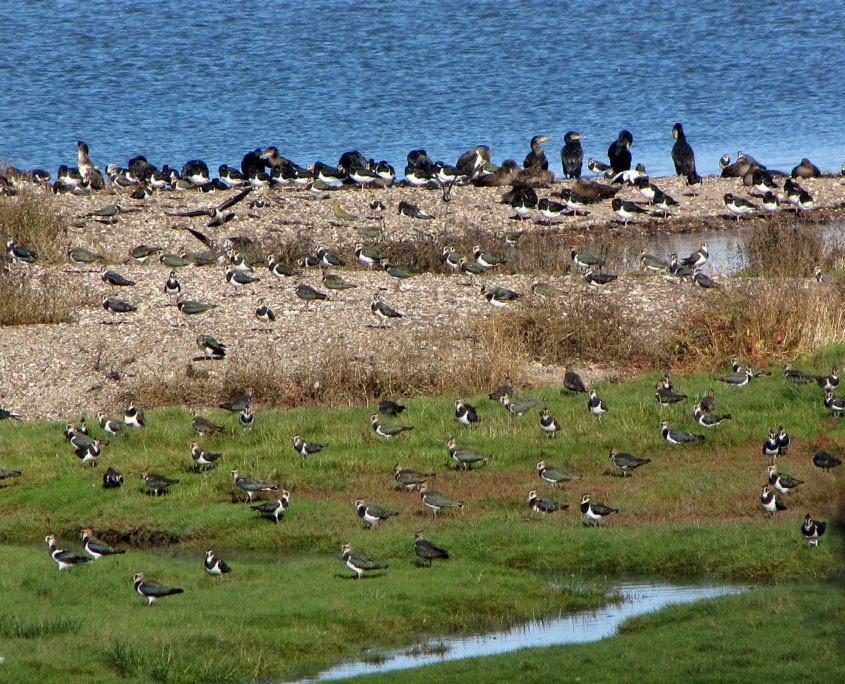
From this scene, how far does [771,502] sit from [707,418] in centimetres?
280

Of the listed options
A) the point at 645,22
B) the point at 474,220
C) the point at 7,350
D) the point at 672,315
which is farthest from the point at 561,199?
the point at 645,22

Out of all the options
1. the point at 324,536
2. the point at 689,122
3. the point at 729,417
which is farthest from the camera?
the point at 689,122

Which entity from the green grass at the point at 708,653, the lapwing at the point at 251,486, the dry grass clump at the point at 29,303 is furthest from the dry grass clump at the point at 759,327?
the dry grass clump at the point at 29,303

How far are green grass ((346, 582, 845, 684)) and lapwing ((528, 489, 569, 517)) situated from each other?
3462 millimetres

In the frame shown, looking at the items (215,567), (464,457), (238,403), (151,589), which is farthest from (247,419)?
(151,589)

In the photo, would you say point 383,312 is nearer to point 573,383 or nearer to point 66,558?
point 573,383

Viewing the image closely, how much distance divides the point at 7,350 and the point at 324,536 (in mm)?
9995

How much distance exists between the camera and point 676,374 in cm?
2120

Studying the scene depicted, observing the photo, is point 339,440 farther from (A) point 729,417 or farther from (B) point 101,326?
(B) point 101,326

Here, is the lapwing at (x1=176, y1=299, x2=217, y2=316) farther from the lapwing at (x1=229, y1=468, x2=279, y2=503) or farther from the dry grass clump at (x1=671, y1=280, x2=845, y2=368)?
the dry grass clump at (x1=671, y1=280, x2=845, y2=368)

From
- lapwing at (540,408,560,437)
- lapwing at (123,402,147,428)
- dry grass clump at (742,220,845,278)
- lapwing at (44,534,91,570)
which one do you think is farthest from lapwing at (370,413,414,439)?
dry grass clump at (742,220,845,278)

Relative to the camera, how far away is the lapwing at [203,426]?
59.3ft

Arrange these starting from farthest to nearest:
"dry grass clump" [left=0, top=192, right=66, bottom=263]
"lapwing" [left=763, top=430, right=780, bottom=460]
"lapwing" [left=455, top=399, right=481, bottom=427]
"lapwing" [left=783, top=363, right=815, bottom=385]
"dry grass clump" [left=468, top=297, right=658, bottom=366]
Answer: "dry grass clump" [left=0, top=192, right=66, bottom=263]
"dry grass clump" [left=468, top=297, right=658, bottom=366]
"lapwing" [left=783, top=363, right=815, bottom=385]
"lapwing" [left=455, top=399, right=481, bottom=427]
"lapwing" [left=763, top=430, right=780, bottom=460]

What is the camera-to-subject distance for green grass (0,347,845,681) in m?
11.5
